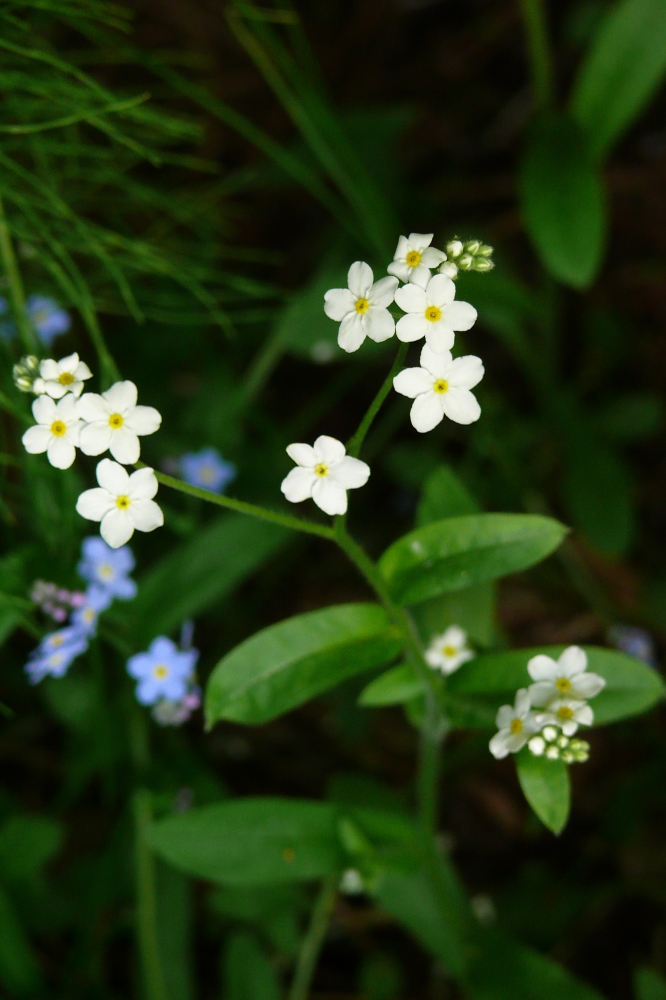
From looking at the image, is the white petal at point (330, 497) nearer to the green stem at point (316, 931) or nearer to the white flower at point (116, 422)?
the white flower at point (116, 422)

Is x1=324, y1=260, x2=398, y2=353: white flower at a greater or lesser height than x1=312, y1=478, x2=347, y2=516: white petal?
greater

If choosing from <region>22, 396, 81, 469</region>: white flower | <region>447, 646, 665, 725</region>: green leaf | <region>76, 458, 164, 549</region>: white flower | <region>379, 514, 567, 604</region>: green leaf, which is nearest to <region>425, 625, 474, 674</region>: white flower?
<region>447, 646, 665, 725</region>: green leaf

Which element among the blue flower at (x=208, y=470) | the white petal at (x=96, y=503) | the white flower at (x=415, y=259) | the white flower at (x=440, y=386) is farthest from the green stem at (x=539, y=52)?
the white petal at (x=96, y=503)

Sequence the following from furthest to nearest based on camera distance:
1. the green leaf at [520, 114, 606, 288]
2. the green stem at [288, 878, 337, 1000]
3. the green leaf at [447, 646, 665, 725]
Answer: the green leaf at [520, 114, 606, 288]
the green stem at [288, 878, 337, 1000]
the green leaf at [447, 646, 665, 725]

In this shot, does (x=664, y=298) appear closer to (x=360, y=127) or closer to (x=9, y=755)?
(x=360, y=127)

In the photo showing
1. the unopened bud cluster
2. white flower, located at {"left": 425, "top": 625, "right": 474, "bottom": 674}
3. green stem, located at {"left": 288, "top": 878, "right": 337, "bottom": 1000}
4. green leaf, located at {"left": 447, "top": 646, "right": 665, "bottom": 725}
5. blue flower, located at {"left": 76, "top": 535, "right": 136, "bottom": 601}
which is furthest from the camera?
green stem, located at {"left": 288, "top": 878, "right": 337, "bottom": 1000}

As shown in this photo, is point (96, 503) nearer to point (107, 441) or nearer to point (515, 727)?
point (107, 441)

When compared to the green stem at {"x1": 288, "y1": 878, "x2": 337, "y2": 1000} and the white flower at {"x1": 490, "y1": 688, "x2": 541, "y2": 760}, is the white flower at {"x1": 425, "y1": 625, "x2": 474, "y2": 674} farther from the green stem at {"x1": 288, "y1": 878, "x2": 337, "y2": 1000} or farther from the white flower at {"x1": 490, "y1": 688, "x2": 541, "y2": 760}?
the green stem at {"x1": 288, "y1": 878, "x2": 337, "y2": 1000}
